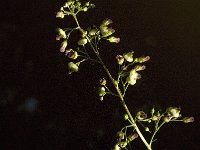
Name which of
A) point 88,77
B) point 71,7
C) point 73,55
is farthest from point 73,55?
point 88,77

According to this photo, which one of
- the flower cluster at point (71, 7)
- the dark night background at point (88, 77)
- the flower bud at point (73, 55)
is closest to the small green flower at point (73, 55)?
the flower bud at point (73, 55)

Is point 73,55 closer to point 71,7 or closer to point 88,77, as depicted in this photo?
point 71,7

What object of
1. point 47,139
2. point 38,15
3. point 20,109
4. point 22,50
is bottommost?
point 47,139

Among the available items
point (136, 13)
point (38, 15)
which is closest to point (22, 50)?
point (38, 15)

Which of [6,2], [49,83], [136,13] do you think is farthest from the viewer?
[6,2]

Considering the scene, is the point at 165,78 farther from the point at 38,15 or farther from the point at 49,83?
the point at 38,15

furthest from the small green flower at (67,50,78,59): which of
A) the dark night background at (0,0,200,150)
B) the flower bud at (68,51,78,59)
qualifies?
the dark night background at (0,0,200,150)

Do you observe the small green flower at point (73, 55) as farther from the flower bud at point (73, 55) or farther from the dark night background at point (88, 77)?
the dark night background at point (88, 77)

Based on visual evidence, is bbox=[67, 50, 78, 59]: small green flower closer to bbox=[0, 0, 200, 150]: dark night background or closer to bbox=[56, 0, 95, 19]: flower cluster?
bbox=[56, 0, 95, 19]: flower cluster

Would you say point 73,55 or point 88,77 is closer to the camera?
point 73,55
